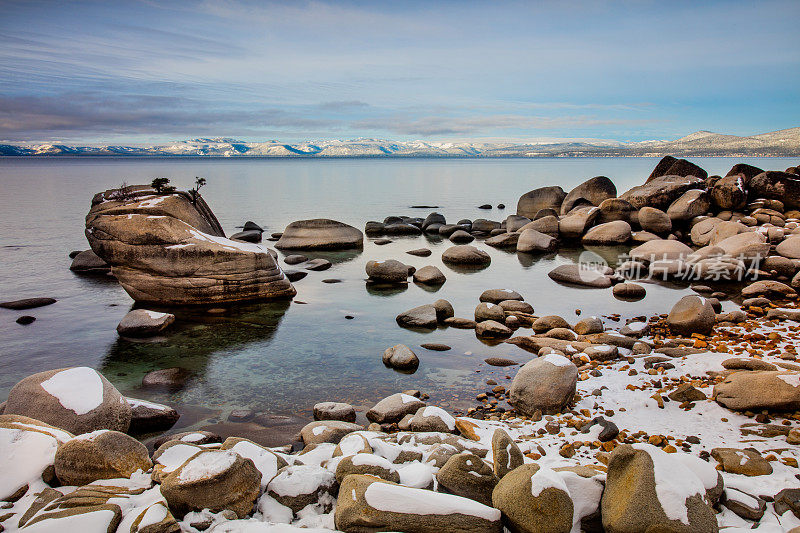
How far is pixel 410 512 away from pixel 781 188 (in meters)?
29.2

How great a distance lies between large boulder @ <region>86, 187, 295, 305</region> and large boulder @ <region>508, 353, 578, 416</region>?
9375 mm

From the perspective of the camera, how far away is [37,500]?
15.9 ft

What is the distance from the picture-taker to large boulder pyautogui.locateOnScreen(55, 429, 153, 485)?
17.3 feet

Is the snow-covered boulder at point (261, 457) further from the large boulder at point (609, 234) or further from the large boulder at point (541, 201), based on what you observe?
the large boulder at point (541, 201)

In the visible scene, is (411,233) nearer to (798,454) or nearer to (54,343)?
(54,343)

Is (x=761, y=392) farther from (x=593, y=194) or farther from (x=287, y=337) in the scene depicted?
(x=593, y=194)

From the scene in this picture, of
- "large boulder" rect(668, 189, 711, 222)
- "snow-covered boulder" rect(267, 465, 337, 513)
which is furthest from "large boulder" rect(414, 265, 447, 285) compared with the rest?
"large boulder" rect(668, 189, 711, 222)

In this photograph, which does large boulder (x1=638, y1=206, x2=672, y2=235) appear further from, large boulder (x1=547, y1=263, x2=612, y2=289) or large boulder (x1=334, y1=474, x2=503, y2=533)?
large boulder (x1=334, y1=474, x2=503, y2=533)

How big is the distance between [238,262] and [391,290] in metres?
4.91

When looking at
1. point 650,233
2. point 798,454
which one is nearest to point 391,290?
point 798,454

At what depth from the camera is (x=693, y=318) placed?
36.0 feet

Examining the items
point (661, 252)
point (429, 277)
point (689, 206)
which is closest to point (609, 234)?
point (689, 206)

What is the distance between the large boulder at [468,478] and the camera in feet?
16.1

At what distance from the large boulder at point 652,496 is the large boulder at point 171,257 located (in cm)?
1215
